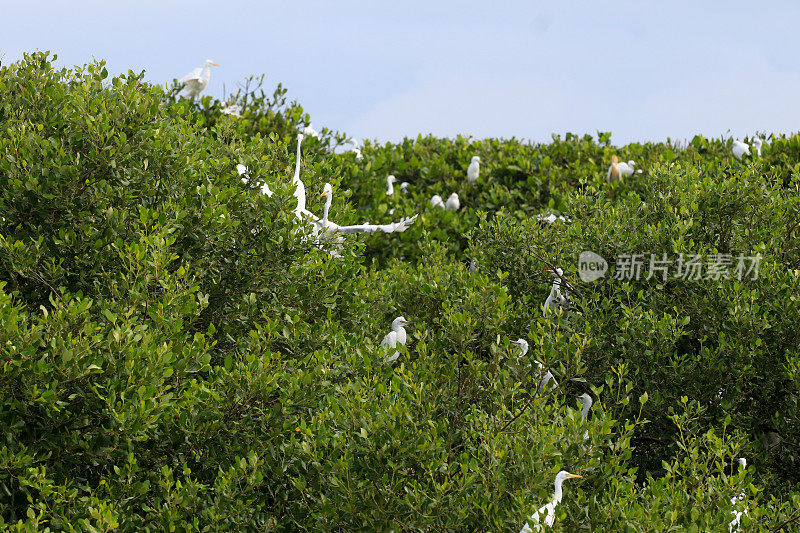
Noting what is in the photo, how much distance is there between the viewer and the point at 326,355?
6.52m

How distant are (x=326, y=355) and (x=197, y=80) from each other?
9314mm

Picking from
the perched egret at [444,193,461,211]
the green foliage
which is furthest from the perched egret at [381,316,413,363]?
the perched egret at [444,193,461,211]

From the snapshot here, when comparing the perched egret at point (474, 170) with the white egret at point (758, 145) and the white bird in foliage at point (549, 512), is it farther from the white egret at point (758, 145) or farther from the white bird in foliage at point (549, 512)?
the white bird in foliage at point (549, 512)

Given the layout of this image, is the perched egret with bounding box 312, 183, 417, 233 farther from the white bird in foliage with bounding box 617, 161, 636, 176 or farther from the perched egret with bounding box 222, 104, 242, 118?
the white bird in foliage with bounding box 617, 161, 636, 176

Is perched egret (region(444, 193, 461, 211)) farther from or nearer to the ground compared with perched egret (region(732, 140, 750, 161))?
nearer to the ground

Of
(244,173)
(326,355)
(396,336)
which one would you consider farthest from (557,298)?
(244,173)

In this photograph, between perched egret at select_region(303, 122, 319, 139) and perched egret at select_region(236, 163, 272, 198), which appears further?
perched egret at select_region(303, 122, 319, 139)

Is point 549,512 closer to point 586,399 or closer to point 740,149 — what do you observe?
point 586,399

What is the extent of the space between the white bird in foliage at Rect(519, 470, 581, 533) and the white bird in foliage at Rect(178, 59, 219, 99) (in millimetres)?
11054

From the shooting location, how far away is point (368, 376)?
6254mm

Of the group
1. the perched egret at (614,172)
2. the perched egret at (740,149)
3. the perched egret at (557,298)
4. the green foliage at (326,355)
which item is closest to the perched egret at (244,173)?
the green foliage at (326,355)

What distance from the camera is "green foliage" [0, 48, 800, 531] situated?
533 cm

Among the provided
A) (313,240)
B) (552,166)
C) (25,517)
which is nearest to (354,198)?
(552,166)

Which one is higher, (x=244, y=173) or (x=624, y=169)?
(x=624, y=169)
